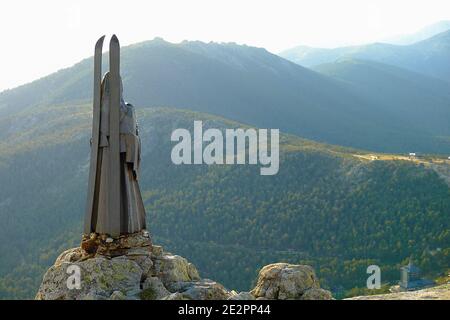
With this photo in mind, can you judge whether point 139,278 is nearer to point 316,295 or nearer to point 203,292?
point 203,292

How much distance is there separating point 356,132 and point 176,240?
112032 millimetres

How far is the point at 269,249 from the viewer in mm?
53938

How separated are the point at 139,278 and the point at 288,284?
358cm

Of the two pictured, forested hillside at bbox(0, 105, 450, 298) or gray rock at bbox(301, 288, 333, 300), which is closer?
gray rock at bbox(301, 288, 333, 300)

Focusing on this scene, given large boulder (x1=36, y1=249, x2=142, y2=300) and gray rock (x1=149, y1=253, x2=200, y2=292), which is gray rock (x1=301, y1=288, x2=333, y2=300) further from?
large boulder (x1=36, y1=249, x2=142, y2=300)

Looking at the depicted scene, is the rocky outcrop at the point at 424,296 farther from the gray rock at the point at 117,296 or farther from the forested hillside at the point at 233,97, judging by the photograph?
the forested hillside at the point at 233,97

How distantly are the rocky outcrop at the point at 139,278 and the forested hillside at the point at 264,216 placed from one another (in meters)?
31.6

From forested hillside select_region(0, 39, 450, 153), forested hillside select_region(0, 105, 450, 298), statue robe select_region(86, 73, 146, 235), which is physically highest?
forested hillside select_region(0, 39, 450, 153)

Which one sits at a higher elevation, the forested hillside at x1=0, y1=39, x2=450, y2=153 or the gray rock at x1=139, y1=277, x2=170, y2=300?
the forested hillside at x1=0, y1=39, x2=450, y2=153

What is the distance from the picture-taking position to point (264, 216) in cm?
5900

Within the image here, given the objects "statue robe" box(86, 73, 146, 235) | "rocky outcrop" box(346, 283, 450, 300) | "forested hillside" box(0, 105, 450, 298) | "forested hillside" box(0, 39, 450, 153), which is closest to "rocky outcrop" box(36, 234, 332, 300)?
"statue robe" box(86, 73, 146, 235)

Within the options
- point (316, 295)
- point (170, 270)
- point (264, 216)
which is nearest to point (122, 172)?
point (170, 270)

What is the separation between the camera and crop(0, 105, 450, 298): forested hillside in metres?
49.7

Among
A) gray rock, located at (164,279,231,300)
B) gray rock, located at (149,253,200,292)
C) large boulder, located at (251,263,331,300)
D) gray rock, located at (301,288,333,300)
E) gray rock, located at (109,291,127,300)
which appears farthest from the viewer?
gray rock, located at (149,253,200,292)
